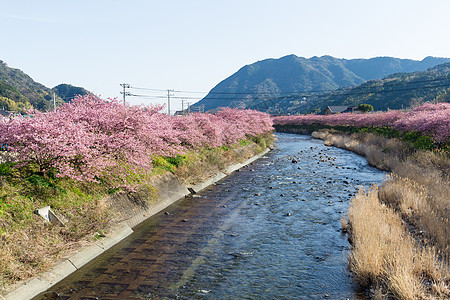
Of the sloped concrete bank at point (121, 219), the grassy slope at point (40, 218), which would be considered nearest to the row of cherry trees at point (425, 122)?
the sloped concrete bank at point (121, 219)

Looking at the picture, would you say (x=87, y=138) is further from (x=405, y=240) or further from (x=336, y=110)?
(x=336, y=110)

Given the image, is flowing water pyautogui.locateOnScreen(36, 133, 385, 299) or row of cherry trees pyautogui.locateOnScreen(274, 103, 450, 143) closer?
flowing water pyautogui.locateOnScreen(36, 133, 385, 299)

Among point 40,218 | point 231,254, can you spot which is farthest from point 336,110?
point 40,218

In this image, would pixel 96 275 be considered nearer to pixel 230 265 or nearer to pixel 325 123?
pixel 230 265

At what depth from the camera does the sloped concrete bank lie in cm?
746

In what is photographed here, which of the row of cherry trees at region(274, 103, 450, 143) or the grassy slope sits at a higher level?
the row of cherry trees at region(274, 103, 450, 143)

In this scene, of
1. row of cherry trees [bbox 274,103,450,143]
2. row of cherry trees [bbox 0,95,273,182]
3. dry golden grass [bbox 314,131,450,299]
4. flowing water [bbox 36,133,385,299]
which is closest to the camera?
dry golden grass [bbox 314,131,450,299]

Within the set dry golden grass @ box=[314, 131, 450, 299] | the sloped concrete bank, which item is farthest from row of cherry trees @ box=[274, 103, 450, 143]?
the sloped concrete bank

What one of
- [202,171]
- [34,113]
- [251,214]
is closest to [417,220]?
[251,214]

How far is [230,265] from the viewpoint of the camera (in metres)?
9.56

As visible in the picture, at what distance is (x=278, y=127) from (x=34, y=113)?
321 feet

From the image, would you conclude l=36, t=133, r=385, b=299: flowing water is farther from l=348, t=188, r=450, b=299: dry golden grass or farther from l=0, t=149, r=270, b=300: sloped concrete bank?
l=348, t=188, r=450, b=299: dry golden grass

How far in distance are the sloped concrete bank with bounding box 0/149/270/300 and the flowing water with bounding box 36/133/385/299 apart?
263 mm

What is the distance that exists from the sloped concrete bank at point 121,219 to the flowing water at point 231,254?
263 millimetres
